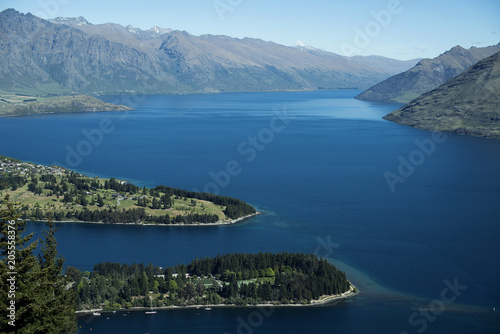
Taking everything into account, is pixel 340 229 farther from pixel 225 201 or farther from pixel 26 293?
pixel 26 293

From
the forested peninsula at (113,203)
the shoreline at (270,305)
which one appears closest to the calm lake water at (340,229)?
the shoreline at (270,305)

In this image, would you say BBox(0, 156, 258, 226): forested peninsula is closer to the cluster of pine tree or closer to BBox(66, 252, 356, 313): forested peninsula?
the cluster of pine tree

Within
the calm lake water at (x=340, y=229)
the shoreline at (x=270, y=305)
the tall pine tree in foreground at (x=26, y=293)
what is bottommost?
the shoreline at (x=270, y=305)

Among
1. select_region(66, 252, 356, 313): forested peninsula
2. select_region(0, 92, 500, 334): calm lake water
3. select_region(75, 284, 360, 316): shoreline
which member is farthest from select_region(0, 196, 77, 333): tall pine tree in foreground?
select_region(75, 284, 360, 316): shoreline

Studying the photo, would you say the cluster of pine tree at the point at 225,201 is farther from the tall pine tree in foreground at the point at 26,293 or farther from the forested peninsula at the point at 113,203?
the tall pine tree in foreground at the point at 26,293

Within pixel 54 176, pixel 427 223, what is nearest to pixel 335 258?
pixel 427 223
